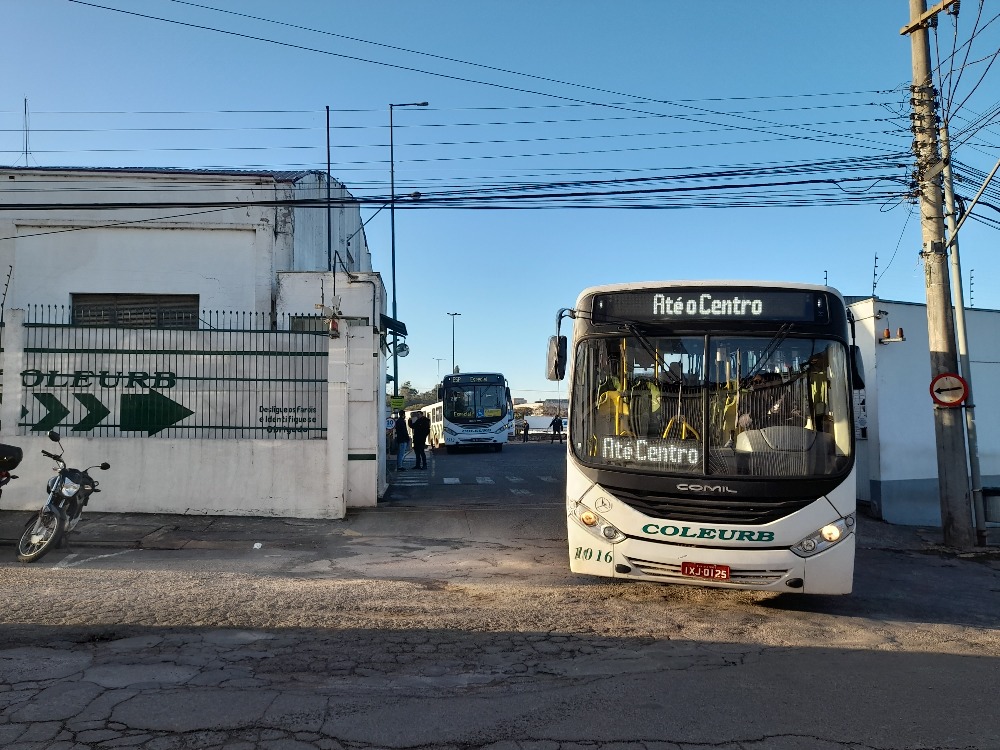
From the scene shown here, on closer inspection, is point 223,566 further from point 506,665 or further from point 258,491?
point 506,665

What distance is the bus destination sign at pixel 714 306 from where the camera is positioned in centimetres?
746

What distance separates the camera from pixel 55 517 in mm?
8758

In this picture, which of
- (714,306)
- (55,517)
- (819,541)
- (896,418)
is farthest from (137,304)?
(819,541)

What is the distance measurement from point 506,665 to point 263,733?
1.82 meters

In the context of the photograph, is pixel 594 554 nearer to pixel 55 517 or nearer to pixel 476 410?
pixel 55 517

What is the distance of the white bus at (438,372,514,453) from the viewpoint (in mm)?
34156

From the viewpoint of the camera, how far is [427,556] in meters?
10.0

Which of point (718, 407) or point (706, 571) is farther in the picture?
point (718, 407)

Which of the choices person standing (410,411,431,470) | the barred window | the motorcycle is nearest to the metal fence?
the motorcycle

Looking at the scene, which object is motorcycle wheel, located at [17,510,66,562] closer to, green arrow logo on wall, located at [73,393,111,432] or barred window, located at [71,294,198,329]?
green arrow logo on wall, located at [73,393,111,432]

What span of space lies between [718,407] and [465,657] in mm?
3243

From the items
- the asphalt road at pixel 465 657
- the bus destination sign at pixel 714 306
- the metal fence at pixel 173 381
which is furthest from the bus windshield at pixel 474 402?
the bus destination sign at pixel 714 306

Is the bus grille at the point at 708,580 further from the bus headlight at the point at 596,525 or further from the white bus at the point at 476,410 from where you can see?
the white bus at the point at 476,410

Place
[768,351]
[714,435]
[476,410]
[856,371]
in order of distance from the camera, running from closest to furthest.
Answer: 1. [714,435]
2. [768,351]
3. [856,371]
4. [476,410]
